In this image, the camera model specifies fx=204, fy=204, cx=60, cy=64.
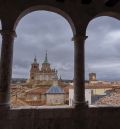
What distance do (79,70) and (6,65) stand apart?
6.92 feet

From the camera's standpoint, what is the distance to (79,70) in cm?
607

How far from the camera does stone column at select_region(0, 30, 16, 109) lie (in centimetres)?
550

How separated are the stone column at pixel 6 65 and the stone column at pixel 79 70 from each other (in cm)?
189

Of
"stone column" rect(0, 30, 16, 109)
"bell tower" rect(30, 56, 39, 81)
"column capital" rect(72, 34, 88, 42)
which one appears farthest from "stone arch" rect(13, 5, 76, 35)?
"bell tower" rect(30, 56, 39, 81)

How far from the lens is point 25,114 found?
5.53 meters

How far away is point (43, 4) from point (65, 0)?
71 cm

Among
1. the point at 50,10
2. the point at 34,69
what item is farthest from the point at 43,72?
the point at 50,10

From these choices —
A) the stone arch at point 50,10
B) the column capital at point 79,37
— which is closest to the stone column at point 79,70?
the column capital at point 79,37

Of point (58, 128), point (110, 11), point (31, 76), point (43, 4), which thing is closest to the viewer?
point (58, 128)

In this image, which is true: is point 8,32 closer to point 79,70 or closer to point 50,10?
point 50,10

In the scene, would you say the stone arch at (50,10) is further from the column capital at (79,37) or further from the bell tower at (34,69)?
the bell tower at (34,69)

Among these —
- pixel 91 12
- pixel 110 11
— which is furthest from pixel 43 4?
pixel 110 11

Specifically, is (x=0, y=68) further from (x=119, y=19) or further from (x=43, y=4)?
(x=119, y=19)

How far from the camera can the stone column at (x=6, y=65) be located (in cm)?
550
